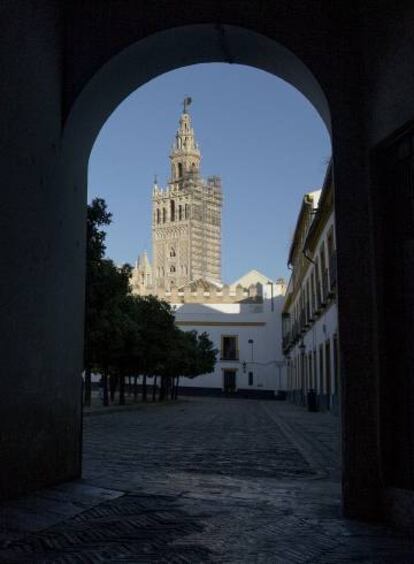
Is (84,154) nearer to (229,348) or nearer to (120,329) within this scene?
(120,329)

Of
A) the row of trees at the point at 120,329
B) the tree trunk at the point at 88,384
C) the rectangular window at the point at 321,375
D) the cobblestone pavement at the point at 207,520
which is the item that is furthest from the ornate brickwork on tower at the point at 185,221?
the cobblestone pavement at the point at 207,520

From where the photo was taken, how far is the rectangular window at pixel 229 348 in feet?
190

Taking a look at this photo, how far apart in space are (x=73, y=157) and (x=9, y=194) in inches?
52.5

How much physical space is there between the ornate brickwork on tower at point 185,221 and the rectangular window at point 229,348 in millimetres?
60415

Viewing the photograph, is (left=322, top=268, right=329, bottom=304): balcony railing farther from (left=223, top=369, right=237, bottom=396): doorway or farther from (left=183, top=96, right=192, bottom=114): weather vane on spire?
(left=183, top=96, right=192, bottom=114): weather vane on spire

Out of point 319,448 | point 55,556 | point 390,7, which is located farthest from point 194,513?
point 319,448

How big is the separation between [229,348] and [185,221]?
2638 inches

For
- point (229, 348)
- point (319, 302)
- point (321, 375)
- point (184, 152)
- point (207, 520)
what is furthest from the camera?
point (184, 152)

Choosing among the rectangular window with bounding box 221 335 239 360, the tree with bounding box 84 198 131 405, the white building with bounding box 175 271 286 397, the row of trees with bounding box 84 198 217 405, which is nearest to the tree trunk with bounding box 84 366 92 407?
the row of trees with bounding box 84 198 217 405

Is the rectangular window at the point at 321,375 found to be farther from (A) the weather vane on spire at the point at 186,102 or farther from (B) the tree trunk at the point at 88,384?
(A) the weather vane on spire at the point at 186,102

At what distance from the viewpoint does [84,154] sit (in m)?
6.38

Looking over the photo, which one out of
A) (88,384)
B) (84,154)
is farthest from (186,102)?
(84,154)

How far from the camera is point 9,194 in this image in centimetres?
487

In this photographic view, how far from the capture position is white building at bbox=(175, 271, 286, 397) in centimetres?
5703
